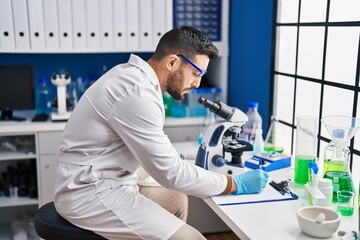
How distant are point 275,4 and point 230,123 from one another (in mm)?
1033

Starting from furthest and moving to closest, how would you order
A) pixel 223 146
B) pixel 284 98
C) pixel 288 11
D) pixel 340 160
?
pixel 284 98 → pixel 288 11 → pixel 223 146 → pixel 340 160

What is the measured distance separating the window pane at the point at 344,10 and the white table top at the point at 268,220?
0.86 meters

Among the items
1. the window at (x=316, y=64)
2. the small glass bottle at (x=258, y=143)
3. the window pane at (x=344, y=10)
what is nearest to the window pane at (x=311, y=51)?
the window at (x=316, y=64)

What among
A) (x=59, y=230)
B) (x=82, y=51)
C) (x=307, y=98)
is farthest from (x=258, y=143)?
(x=82, y=51)

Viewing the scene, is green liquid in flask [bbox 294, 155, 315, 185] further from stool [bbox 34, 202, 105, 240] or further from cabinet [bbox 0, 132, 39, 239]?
cabinet [bbox 0, 132, 39, 239]

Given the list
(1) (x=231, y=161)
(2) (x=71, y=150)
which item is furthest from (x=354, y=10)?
(2) (x=71, y=150)

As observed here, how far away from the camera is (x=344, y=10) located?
2.02 m

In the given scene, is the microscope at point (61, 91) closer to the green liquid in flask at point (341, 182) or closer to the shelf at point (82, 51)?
the shelf at point (82, 51)

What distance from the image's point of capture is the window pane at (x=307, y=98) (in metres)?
2.27

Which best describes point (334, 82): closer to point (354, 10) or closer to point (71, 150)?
point (354, 10)

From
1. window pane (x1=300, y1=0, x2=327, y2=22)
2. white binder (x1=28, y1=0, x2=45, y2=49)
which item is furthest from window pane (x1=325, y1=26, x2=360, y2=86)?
white binder (x1=28, y1=0, x2=45, y2=49)

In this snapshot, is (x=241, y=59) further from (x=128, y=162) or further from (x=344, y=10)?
(x=128, y=162)

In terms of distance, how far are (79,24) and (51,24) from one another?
0.59 feet

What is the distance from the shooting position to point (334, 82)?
2.10m
